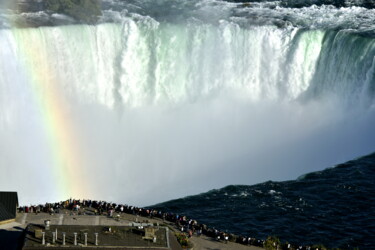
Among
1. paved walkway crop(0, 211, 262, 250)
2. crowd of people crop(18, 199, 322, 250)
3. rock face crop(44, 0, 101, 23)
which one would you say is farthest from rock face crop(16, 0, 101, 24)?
paved walkway crop(0, 211, 262, 250)

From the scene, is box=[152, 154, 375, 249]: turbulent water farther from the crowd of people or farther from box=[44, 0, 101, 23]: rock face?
box=[44, 0, 101, 23]: rock face

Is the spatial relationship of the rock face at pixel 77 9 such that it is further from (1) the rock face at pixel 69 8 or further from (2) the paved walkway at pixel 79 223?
(2) the paved walkway at pixel 79 223

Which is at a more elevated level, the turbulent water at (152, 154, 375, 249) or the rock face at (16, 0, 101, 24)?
the rock face at (16, 0, 101, 24)

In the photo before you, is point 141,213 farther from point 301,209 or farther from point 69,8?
point 69,8

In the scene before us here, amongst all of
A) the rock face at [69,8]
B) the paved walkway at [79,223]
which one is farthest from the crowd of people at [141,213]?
the rock face at [69,8]

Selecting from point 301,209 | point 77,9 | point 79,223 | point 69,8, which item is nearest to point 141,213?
point 79,223

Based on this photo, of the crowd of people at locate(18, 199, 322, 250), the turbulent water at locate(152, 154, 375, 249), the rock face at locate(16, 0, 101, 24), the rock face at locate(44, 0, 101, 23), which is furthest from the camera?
the rock face at locate(16, 0, 101, 24)

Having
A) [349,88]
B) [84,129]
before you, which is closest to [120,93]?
[84,129]
